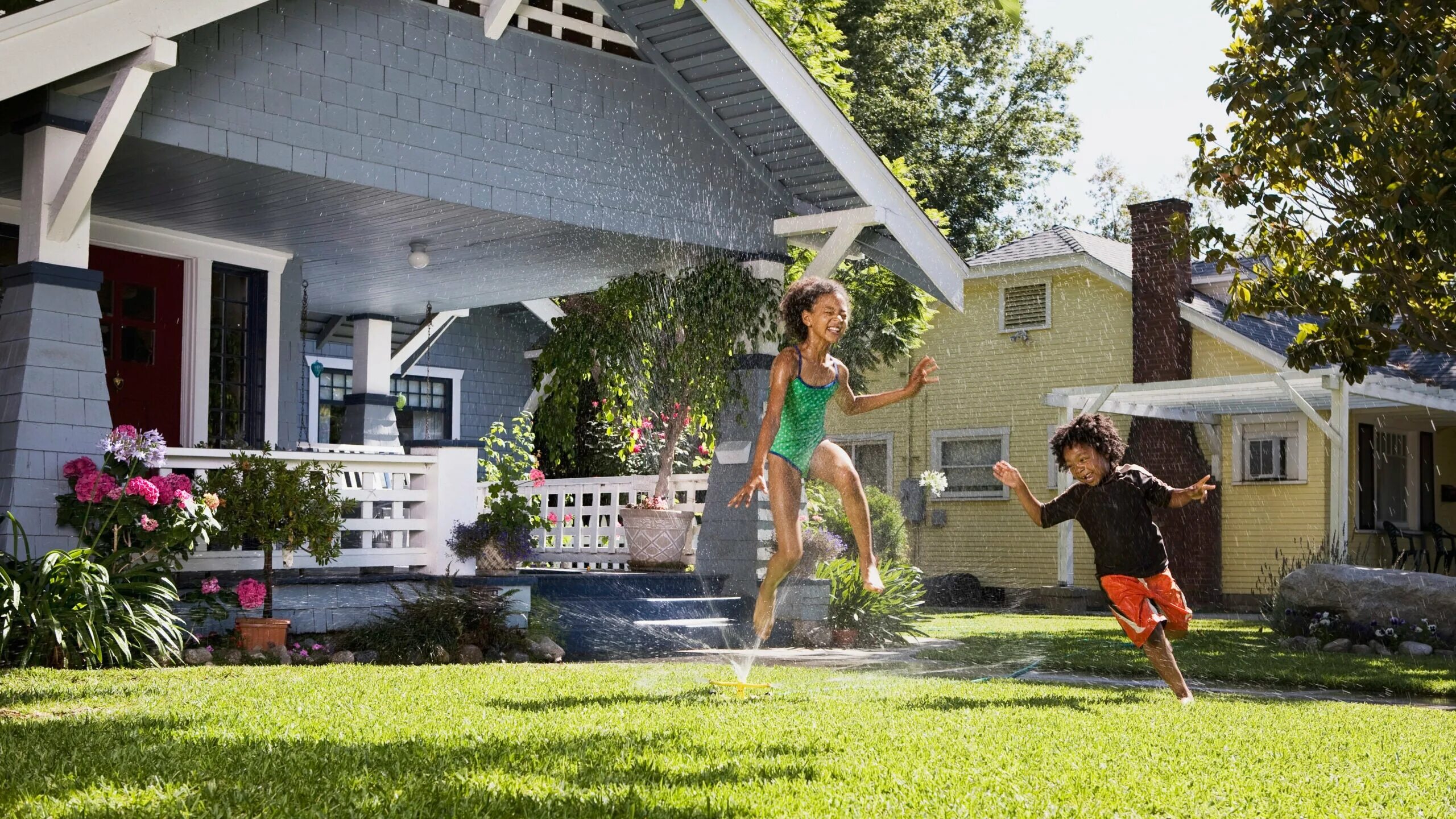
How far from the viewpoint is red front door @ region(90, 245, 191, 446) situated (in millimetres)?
11844

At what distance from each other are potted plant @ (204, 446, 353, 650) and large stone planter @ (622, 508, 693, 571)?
3605 millimetres

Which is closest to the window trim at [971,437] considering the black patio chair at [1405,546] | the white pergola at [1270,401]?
the white pergola at [1270,401]

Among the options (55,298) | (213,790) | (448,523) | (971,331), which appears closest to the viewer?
(213,790)

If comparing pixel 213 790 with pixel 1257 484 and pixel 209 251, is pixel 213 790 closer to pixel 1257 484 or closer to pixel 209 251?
pixel 209 251

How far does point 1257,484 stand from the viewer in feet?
69.5

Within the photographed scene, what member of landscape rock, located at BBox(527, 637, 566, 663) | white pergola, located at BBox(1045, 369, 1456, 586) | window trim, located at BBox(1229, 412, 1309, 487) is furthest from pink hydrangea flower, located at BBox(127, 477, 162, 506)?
window trim, located at BBox(1229, 412, 1309, 487)

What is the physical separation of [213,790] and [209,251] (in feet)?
29.6

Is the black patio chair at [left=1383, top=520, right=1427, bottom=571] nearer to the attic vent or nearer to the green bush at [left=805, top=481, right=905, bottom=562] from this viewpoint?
the attic vent

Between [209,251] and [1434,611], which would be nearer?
[209,251]

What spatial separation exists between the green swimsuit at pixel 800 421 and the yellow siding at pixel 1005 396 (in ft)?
52.7

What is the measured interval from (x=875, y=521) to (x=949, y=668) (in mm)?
10095

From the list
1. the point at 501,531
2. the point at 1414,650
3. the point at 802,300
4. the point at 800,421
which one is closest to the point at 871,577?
the point at 800,421

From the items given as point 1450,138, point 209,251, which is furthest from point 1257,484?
point 209,251

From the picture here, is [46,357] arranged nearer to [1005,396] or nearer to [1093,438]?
[1093,438]
